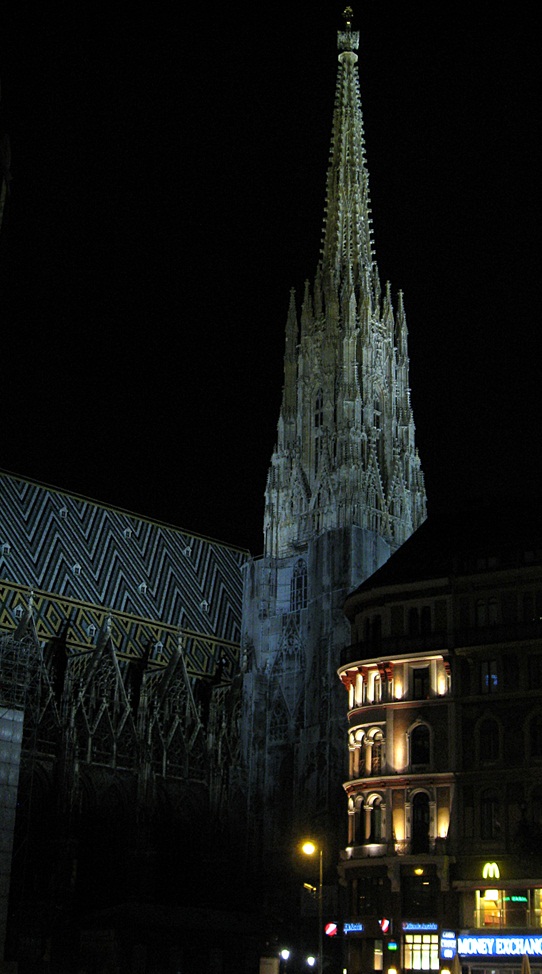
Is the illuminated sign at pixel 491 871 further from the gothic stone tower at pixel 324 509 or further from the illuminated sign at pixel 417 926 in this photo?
the gothic stone tower at pixel 324 509

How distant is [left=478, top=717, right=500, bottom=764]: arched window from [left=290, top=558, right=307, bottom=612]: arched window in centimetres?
2964

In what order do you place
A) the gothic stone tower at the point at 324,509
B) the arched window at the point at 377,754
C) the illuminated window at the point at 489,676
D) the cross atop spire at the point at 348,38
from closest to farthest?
the illuminated window at the point at 489,676 < the arched window at the point at 377,754 < the gothic stone tower at the point at 324,509 < the cross atop spire at the point at 348,38

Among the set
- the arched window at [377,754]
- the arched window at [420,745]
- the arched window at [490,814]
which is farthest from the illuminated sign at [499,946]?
the arched window at [377,754]

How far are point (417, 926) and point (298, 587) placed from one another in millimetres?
32771

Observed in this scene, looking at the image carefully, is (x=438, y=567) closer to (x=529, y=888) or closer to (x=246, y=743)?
(x=529, y=888)

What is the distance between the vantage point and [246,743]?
70750 mm

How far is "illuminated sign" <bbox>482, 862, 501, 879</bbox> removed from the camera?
3938cm

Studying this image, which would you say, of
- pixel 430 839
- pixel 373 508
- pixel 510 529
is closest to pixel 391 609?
pixel 510 529

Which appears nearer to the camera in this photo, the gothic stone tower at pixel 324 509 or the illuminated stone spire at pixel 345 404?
the gothic stone tower at pixel 324 509

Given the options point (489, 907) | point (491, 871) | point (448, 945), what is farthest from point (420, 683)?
point (448, 945)

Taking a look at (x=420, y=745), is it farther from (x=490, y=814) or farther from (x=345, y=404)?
(x=345, y=404)

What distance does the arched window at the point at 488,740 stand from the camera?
41.1 m

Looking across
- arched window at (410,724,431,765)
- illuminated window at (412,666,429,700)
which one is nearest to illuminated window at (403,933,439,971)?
arched window at (410,724,431,765)

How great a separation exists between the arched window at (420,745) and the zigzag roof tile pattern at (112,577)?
3012 centimetres
